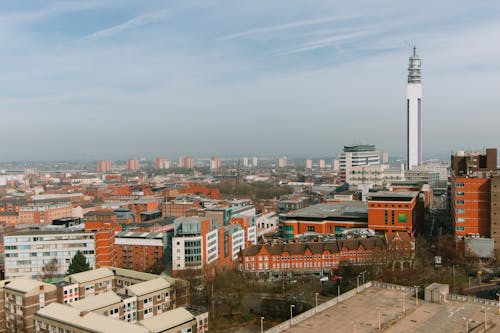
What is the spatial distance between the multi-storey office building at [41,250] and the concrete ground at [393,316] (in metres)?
26.5

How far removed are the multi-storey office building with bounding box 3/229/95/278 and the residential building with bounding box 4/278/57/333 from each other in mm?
12521

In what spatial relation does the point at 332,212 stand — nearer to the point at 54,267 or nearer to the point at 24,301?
the point at 54,267

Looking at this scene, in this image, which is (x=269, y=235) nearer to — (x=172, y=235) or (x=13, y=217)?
(x=172, y=235)

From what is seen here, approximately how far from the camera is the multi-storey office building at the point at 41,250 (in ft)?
140

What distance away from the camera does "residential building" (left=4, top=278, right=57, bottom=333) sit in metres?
28.8

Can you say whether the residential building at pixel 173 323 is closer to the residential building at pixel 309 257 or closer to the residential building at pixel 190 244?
the residential building at pixel 190 244

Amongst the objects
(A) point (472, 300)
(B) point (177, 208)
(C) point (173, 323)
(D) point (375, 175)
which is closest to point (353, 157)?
(D) point (375, 175)

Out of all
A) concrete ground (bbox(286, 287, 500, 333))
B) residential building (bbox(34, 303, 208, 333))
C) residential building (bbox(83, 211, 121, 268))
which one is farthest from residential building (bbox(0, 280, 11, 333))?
concrete ground (bbox(286, 287, 500, 333))

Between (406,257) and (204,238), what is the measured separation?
17.1m

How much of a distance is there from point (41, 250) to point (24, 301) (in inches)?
601

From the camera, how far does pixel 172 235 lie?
1727 inches

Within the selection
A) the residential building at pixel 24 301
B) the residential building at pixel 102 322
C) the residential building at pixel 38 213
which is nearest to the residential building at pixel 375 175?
the residential building at pixel 38 213

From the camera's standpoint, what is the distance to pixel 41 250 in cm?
4306

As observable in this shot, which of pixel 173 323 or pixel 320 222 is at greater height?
pixel 320 222
